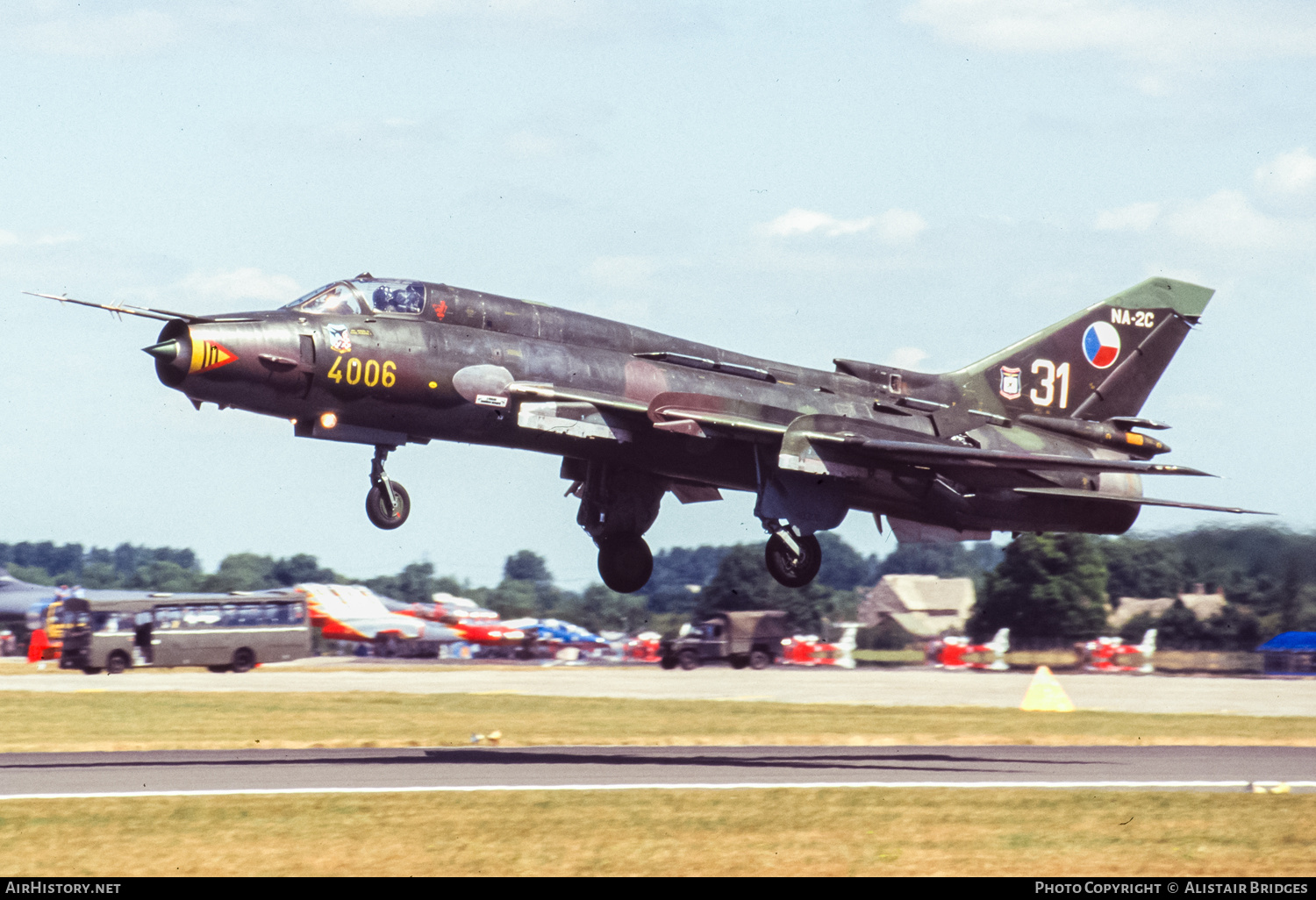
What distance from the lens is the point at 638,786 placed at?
23891 mm

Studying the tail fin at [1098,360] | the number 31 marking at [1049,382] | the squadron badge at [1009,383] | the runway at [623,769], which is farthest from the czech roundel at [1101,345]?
the runway at [623,769]

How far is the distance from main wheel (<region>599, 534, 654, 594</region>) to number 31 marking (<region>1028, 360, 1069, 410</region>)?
26.6 feet

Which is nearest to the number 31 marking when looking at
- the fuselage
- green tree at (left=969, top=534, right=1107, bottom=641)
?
the fuselage

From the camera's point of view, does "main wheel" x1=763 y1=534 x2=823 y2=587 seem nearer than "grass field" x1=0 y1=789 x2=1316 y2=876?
No

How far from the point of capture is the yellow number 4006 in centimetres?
2128

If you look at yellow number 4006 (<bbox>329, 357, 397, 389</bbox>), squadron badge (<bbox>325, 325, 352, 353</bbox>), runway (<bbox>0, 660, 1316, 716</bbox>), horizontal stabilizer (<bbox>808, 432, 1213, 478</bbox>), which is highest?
squadron badge (<bbox>325, 325, 352, 353</bbox>)

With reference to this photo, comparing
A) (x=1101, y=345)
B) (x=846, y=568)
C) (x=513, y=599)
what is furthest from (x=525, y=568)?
(x=1101, y=345)

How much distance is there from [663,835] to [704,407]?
7813mm

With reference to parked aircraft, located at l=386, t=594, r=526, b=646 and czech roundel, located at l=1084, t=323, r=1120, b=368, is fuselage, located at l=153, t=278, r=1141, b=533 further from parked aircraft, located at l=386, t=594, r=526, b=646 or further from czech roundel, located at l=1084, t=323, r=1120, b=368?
parked aircraft, located at l=386, t=594, r=526, b=646

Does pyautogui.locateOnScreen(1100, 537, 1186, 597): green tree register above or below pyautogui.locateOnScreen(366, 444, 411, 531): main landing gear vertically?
below

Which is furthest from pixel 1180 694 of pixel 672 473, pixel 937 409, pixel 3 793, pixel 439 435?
pixel 3 793

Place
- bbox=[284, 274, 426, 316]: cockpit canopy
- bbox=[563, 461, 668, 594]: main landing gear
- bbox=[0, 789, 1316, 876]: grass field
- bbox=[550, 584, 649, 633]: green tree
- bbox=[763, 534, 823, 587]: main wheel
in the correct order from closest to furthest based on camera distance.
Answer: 1. bbox=[0, 789, 1316, 876]: grass field
2. bbox=[284, 274, 426, 316]: cockpit canopy
3. bbox=[763, 534, 823, 587]: main wheel
4. bbox=[563, 461, 668, 594]: main landing gear
5. bbox=[550, 584, 649, 633]: green tree

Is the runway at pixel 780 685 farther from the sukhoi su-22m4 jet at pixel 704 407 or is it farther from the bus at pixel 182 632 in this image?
the sukhoi su-22m4 jet at pixel 704 407
